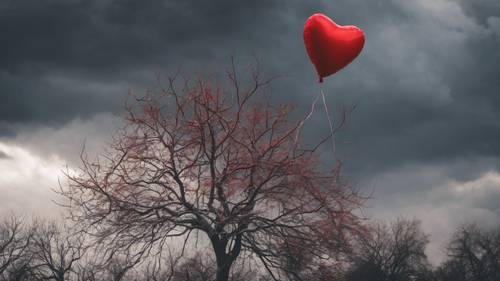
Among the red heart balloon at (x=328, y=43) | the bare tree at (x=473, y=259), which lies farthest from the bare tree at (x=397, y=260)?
the red heart balloon at (x=328, y=43)

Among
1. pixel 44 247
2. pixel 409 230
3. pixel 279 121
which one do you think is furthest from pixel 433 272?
pixel 279 121

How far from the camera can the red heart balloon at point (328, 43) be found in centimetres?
1332

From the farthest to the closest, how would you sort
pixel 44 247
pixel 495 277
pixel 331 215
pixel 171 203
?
pixel 495 277
pixel 44 247
pixel 171 203
pixel 331 215

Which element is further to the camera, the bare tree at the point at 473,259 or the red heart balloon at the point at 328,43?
the bare tree at the point at 473,259

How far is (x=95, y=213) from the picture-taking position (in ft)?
51.4

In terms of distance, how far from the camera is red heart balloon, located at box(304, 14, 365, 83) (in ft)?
43.7

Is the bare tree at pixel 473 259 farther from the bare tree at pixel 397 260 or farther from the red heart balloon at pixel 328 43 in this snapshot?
the red heart balloon at pixel 328 43

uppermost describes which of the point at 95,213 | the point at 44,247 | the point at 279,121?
the point at 44,247

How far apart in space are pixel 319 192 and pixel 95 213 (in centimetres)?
602

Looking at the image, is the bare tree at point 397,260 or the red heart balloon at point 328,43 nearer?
the red heart balloon at point 328,43

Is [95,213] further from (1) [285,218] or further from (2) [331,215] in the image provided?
(2) [331,215]

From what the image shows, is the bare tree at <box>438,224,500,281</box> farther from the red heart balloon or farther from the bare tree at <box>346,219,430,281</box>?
the red heart balloon

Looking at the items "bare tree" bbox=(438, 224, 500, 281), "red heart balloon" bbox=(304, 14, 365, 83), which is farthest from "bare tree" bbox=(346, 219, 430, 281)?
"red heart balloon" bbox=(304, 14, 365, 83)

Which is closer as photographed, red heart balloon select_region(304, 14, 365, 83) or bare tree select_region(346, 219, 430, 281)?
red heart balloon select_region(304, 14, 365, 83)
